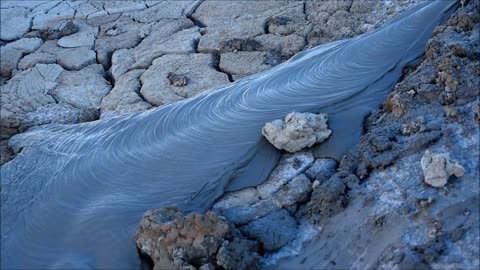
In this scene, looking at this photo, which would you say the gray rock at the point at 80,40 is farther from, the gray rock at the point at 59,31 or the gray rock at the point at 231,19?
the gray rock at the point at 231,19

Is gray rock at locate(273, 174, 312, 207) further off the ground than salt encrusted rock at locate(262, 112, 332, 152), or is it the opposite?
salt encrusted rock at locate(262, 112, 332, 152)

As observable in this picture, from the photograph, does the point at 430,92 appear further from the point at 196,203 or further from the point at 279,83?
the point at 196,203

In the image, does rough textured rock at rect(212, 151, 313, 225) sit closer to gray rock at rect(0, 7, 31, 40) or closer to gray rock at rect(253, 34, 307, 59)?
gray rock at rect(253, 34, 307, 59)

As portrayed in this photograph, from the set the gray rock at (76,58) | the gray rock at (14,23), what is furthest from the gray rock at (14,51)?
the gray rock at (76,58)

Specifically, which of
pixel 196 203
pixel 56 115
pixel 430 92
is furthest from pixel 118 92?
pixel 430 92

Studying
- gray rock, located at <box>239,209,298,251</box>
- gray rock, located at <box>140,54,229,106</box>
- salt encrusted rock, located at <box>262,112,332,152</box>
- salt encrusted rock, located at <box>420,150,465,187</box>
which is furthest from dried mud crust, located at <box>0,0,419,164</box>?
salt encrusted rock, located at <box>420,150,465,187</box>

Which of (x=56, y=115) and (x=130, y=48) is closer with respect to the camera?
(x=56, y=115)
